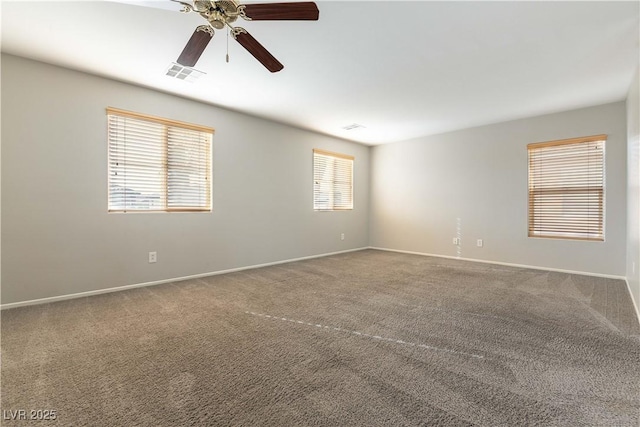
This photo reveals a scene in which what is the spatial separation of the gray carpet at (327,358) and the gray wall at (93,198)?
40cm

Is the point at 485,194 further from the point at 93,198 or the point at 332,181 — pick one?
the point at 93,198

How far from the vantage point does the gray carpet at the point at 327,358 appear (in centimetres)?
134

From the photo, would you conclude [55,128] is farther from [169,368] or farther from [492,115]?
[492,115]

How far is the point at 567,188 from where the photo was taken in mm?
4207

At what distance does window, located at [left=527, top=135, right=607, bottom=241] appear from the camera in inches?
157

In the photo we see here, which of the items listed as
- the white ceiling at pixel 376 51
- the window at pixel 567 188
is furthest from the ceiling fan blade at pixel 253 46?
the window at pixel 567 188

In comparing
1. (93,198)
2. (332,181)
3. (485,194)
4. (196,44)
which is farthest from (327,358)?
(485,194)

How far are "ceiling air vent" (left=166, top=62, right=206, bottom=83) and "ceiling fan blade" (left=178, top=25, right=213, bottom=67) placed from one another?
0.90 meters

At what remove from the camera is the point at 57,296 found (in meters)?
2.89

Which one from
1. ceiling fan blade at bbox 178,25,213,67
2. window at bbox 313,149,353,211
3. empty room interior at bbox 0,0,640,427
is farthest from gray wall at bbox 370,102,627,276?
ceiling fan blade at bbox 178,25,213,67

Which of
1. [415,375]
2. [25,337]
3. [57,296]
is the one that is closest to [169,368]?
[25,337]

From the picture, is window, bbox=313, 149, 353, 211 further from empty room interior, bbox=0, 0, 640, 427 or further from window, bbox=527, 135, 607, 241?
window, bbox=527, 135, 607, 241

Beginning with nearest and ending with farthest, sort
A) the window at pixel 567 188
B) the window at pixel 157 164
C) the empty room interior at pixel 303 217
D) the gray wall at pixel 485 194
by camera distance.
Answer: the empty room interior at pixel 303 217 < the window at pixel 157 164 < the gray wall at pixel 485 194 < the window at pixel 567 188

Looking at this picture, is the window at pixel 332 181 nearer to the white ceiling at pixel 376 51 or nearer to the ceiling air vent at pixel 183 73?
the white ceiling at pixel 376 51
